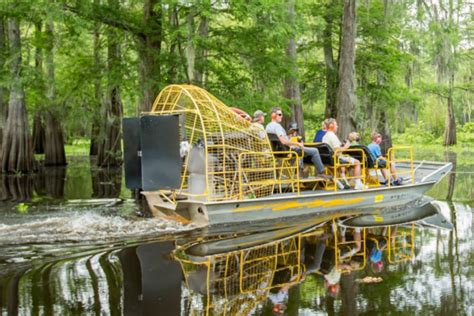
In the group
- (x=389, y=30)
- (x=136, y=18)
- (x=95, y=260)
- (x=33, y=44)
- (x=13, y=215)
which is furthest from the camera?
(x=389, y=30)

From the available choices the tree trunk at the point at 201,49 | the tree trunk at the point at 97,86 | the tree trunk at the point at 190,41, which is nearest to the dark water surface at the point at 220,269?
the tree trunk at the point at 190,41

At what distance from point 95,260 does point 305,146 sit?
5.64 metres

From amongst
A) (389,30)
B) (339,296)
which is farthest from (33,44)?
(339,296)

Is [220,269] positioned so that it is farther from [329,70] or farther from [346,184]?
[329,70]

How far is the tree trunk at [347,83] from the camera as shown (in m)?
18.3

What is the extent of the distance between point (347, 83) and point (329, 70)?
183 inches

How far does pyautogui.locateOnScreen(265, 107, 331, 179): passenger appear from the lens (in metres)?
11.0

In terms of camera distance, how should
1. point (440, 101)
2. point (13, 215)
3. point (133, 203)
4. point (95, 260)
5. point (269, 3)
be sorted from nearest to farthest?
point (95, 260) < point (13, 215) < point (133, 203) < point (269, 3) < point (440, 101)

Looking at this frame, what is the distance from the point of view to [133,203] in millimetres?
13477

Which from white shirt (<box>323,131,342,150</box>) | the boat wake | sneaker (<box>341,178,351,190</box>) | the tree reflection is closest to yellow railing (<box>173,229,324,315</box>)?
the boat wake

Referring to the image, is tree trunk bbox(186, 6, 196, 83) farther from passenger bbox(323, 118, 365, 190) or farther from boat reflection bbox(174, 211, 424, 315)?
boat reflection bbox(174, 211, 424, 315)

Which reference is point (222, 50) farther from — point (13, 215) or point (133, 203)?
point (13, 215)

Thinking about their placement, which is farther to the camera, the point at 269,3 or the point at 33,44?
the point at 33,44

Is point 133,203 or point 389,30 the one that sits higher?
point 389,30
